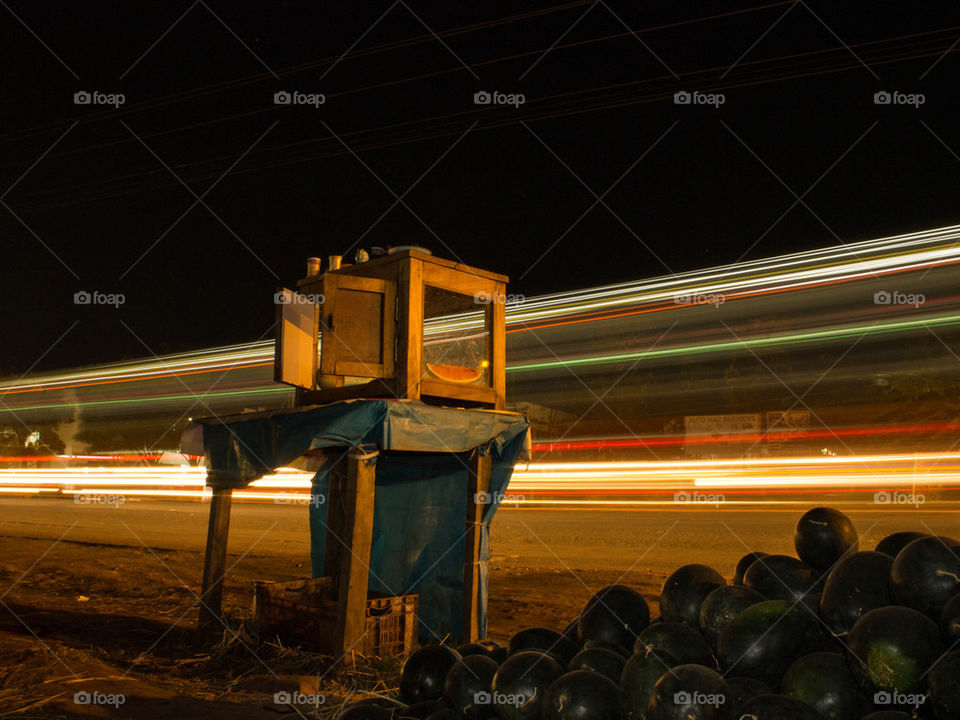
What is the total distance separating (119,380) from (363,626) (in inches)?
1548

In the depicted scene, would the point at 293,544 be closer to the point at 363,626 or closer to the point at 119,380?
the point at 363,626

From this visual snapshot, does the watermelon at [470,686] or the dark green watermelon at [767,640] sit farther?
the watermelon at [470,686]

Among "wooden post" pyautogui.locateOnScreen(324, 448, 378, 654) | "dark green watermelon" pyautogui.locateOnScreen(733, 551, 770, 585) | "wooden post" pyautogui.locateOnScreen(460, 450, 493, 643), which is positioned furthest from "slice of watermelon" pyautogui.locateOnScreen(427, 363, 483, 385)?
"dark green watermelon" pyautogui.locateOnScreen(733, 551, 770, 585)

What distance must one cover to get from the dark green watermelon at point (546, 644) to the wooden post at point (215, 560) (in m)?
4.24

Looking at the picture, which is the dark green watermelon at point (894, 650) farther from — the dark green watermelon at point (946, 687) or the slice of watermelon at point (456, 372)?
the slice of watermelon at point (456, 372)

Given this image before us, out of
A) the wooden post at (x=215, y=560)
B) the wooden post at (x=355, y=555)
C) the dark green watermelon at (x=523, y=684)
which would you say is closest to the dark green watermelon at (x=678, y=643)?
the dark green watermelon at (x=523, y=684)

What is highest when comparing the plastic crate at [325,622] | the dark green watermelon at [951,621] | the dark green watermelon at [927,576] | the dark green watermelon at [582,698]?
the dark green watermelon at [927,576]

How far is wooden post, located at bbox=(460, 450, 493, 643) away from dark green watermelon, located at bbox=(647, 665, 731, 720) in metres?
3.88

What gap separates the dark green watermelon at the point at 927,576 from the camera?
342 cm

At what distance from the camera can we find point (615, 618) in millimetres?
4430

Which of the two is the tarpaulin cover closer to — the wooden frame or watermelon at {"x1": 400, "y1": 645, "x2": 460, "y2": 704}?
the wooden frame

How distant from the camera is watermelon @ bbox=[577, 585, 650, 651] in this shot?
438 centimetres

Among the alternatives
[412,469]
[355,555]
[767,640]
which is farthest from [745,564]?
[412,469]

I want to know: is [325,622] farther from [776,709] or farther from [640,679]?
[776,709]
